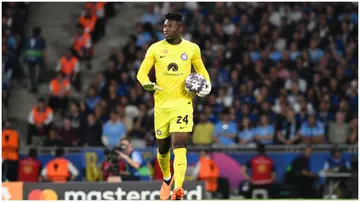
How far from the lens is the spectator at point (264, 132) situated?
24.6 metres

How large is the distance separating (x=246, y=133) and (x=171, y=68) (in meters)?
10.4

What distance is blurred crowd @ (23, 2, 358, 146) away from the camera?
24.8 meters

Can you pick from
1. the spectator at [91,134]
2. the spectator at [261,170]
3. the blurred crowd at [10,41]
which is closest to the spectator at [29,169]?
the spectator at [91,134]

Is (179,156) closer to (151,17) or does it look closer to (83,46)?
(83,46)

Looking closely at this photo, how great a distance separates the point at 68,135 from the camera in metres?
24.8

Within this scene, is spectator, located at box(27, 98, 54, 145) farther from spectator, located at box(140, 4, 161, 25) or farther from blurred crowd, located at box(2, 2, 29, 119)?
spectator, located at box(140, 4, 161, 25)

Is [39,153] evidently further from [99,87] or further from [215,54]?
[215,54]

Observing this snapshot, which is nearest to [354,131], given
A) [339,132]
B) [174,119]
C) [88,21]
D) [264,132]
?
[339,132]

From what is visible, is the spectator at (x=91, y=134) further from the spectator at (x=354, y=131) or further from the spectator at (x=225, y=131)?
the spectator at (x=354, y=131)

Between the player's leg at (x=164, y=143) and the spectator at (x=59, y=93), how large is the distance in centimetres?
1126

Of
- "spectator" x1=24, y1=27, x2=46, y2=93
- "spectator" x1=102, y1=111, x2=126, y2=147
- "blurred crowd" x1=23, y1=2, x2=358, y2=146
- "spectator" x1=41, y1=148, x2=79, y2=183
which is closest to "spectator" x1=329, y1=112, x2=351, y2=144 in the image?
"blurred crowd" x1=23, y1=2, x2=358, y2=146

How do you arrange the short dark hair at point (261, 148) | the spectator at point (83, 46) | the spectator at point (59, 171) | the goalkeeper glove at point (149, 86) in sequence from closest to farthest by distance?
the goalkeeper glove at point (149, 86), the spectator at point (59, 171), the short dark hair at point (261, 148), the spectator at point (83, 46)

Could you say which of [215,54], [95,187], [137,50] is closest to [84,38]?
[137,50]

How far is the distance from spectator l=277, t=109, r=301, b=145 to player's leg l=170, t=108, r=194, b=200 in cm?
1007
